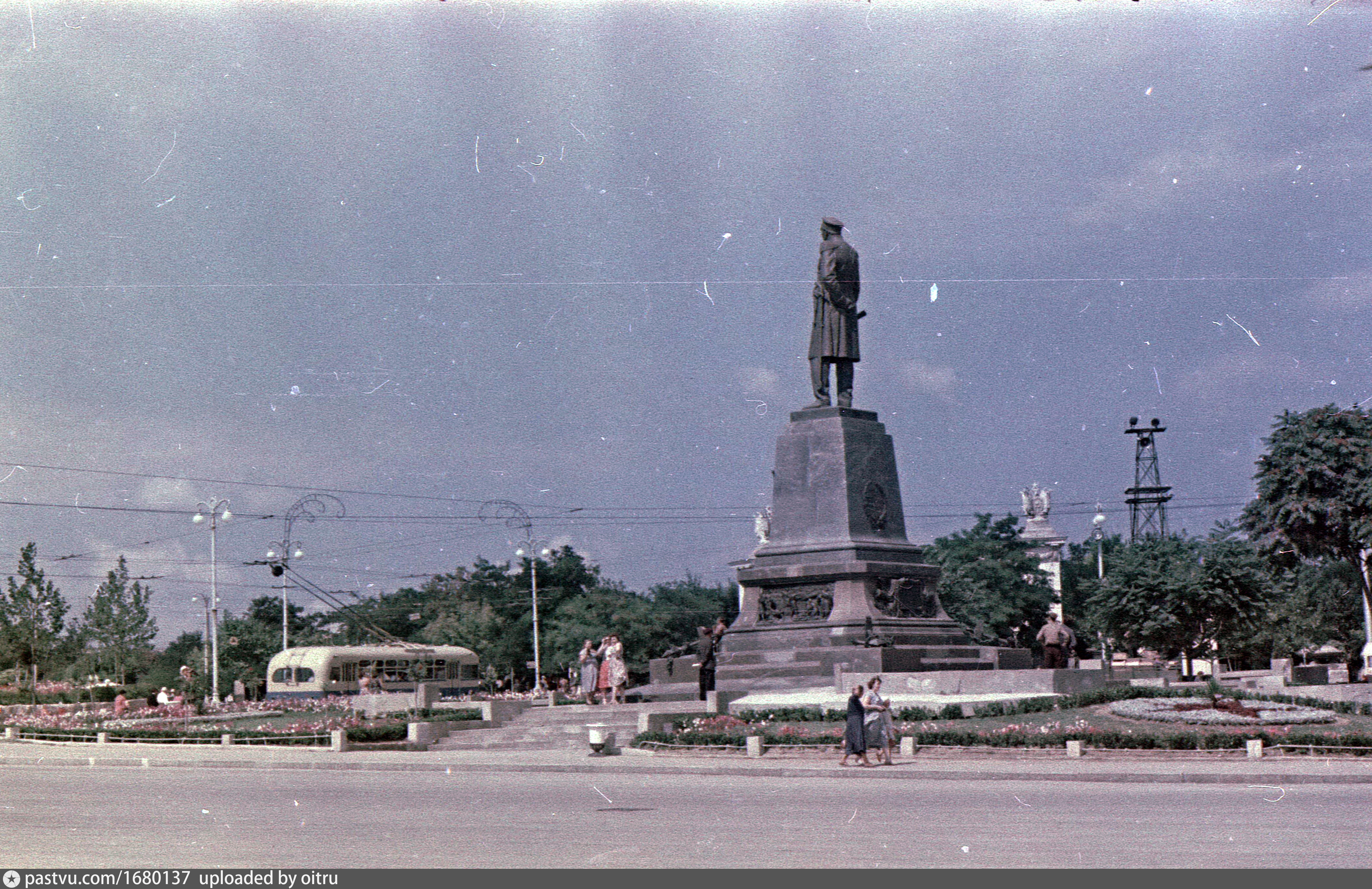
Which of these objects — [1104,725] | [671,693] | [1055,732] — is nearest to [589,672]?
[671,693]

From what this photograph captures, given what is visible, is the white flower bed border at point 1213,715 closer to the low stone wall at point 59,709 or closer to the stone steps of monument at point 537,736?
the stone steps of monument at point 537,736

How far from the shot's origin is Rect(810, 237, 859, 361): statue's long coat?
126 feet

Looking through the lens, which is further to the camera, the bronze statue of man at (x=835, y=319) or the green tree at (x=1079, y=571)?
the green tree at (x=1079, y=571)

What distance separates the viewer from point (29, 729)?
145 feet

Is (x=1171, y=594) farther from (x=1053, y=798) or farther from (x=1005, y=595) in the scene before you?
(x=1053, y=798)

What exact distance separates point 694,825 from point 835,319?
24870 mm

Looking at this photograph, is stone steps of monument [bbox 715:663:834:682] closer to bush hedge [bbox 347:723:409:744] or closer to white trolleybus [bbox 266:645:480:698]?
bush hedge [bbox 347:723:409:744]

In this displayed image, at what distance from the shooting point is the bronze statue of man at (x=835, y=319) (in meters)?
38.2

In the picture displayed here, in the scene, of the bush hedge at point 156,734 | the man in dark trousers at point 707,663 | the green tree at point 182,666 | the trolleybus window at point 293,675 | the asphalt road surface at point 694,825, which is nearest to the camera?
the asphalt road surface at point 694,825

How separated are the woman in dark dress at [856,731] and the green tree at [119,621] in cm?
5153

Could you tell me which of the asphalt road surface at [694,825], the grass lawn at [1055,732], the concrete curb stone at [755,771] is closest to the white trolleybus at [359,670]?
the concrete curb stone at [755,771]

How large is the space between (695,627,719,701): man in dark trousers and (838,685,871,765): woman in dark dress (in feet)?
37.3

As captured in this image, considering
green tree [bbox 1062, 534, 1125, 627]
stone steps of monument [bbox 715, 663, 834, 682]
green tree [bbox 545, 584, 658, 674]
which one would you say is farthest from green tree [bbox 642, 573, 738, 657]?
stone steps of monument [bbox 715, 663, 834, 682]

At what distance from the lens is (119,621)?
224ft
